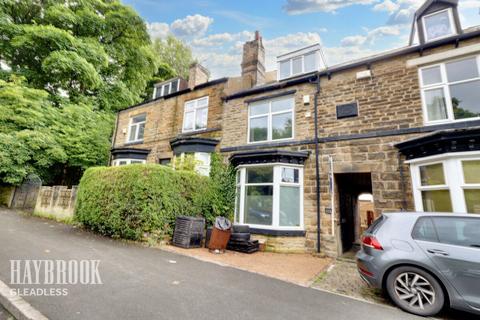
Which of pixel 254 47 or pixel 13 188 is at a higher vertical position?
pixel 254 47

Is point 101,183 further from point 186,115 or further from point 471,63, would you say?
point 471,63

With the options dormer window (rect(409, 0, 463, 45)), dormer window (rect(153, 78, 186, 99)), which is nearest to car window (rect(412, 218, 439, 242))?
dormer window (rect(409, 0, 463, 45))

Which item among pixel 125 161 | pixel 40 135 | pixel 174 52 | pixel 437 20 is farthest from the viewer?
pixel 174 52

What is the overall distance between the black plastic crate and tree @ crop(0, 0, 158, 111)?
15297mm

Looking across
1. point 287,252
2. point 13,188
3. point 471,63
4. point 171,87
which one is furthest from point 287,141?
point 13,188

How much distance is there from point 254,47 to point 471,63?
→ 9127 mm

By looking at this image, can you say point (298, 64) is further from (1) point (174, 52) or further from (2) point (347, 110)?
(1) point (174, 52)

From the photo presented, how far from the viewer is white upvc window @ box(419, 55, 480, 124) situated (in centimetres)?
648

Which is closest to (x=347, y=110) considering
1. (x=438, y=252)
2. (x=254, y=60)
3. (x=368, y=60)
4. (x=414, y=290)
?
(x=368, y=60)

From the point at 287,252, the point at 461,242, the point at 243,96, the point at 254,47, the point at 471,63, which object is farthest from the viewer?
the point at 254,47

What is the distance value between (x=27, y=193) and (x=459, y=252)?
70.6ft

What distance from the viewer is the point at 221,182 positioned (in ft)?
31.6

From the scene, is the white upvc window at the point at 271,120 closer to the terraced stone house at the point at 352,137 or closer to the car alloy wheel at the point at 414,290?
the terraced stone house at the point at 352,137

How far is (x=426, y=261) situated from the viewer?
11.3ft
